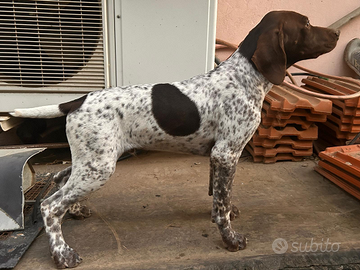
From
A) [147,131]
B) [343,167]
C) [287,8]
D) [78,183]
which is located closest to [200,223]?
[147,131]

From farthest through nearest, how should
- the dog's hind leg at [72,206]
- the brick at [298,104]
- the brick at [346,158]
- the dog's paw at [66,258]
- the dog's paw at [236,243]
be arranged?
the brick at [298,104]
the brick at [346,158]
the dog's hind leg at [72,206]
the dog's paw at [236,243]
the dog's paw at [66,258]

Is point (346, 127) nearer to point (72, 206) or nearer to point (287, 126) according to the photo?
point (287, 126)

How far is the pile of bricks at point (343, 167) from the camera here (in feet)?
8.75

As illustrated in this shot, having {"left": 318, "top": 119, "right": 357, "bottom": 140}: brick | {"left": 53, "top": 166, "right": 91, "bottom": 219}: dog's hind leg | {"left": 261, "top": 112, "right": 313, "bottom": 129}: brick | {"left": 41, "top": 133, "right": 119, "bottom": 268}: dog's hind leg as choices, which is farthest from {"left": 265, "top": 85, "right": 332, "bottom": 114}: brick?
{"left": 53, "top": 166, "right": 91, "bottom": 219}: dog's hind leg

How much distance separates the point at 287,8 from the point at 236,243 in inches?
134

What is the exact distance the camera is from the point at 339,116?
353 cm

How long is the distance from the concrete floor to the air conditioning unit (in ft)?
2.97

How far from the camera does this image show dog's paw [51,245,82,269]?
6.08 feet

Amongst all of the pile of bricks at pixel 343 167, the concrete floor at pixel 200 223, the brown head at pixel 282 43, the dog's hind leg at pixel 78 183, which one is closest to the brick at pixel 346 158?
the pile of bricks at pixel 343 167

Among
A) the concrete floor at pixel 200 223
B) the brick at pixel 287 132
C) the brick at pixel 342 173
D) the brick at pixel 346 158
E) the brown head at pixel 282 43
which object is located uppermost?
the brown head at pixel 282 43

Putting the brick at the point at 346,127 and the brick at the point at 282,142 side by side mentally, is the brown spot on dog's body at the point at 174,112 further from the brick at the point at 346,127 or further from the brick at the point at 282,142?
the brick at the point at 346,127

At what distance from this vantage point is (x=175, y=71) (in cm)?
317

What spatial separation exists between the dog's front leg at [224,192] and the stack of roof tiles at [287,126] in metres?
1.40

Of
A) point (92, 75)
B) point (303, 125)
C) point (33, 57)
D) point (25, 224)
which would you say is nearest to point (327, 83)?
point (303, 125)
